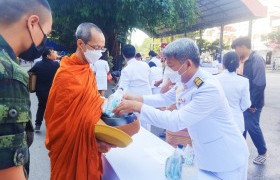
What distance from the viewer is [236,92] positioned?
3.74 metres

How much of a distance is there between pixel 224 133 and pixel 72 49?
54.2 ft

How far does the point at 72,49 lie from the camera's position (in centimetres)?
1778

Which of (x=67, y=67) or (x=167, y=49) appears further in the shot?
(x=67, y=67)

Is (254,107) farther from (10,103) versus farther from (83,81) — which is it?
(10,103)

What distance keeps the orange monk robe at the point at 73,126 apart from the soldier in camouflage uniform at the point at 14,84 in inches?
42.7

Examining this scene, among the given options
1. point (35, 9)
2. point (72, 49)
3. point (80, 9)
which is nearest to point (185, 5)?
point (80, 9)

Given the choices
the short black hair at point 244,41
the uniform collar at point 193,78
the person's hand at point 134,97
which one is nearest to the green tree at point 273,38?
the short black hair at point 244,41

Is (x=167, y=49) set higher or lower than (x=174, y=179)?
higher

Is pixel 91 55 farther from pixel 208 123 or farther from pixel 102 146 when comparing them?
pixel 208 123

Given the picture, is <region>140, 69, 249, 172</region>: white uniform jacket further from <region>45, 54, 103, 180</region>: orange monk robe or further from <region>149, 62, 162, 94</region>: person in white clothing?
<region>149, 62, 162, 94</region>: person in white clothing

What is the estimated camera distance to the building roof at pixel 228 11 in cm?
1239

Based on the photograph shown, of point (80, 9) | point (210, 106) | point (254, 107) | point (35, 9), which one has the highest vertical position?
point (80, 9)

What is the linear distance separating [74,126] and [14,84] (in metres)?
1.37

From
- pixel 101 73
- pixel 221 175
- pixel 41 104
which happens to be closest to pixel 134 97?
pixel 221 175
